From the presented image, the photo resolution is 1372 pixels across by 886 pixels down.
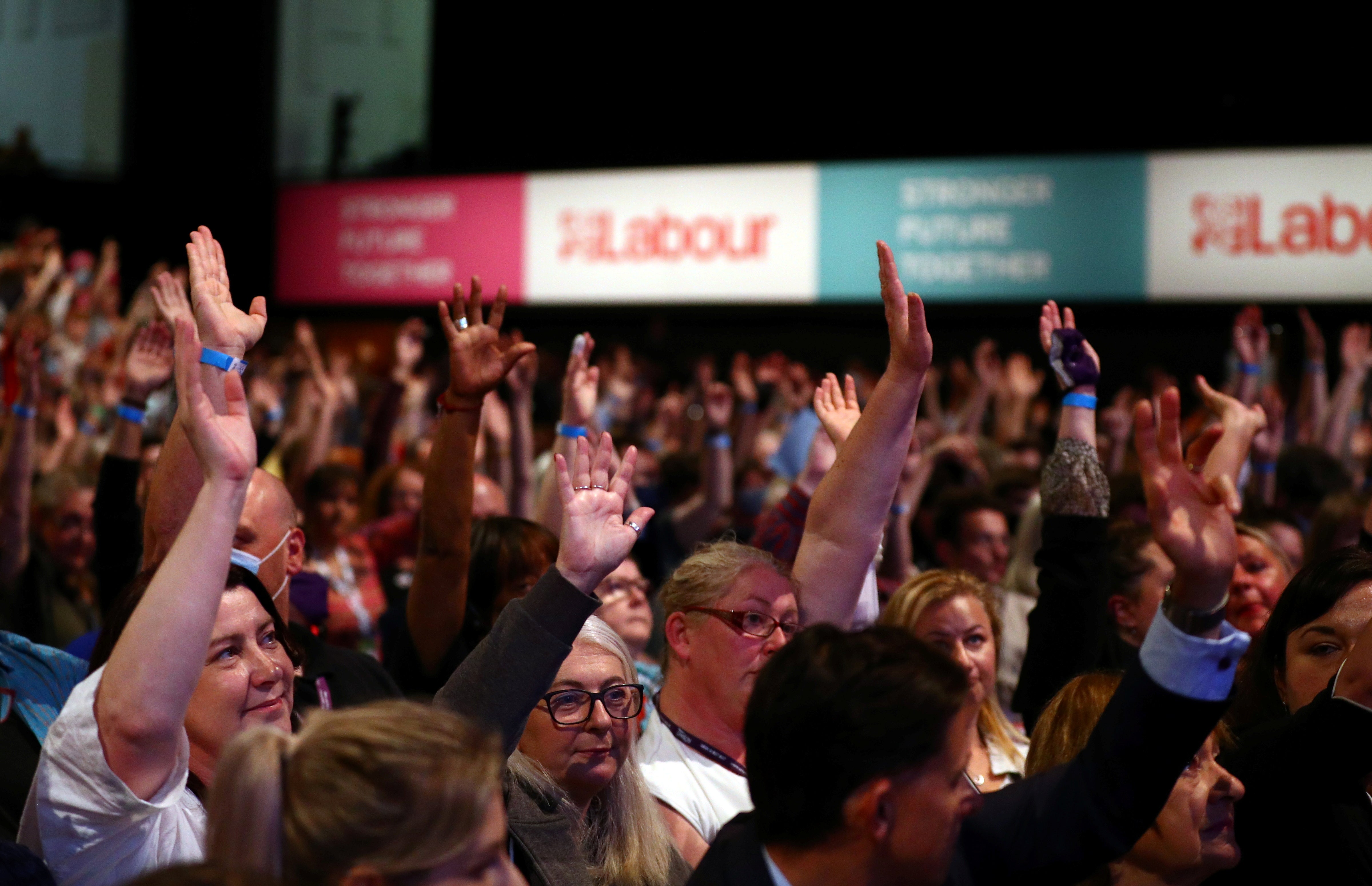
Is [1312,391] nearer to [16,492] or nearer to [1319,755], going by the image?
[1319,755]

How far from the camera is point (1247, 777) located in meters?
2.29

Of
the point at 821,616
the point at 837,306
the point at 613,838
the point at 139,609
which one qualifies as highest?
the point at 837,306

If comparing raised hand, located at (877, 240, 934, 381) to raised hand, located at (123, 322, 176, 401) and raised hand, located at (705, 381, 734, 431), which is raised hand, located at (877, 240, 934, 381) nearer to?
raised hand, located at (123, 322, 176, 401)

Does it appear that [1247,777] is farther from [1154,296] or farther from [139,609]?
[1154,296]

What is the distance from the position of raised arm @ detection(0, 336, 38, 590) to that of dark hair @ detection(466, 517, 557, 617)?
5.10 feet

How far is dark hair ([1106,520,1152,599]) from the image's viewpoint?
3477mm

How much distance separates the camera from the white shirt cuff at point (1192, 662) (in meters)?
1.61

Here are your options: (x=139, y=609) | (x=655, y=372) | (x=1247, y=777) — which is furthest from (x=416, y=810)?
(x=655, y=372)

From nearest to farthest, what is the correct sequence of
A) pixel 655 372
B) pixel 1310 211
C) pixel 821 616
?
pixel 821 616
pixel 1310 211
pixel 655 372

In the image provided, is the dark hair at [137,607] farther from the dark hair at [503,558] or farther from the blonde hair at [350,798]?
the dark hair at [503,558]

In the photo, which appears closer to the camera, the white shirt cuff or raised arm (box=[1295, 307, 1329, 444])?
the white shirt cuff

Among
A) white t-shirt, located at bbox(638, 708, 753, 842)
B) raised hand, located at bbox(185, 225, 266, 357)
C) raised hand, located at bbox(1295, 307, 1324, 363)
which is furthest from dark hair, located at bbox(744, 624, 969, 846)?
raised hand, located at bbox(1295, 307, 1324, 363)

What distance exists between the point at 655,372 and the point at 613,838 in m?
8.51

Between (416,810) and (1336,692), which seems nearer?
(416,810)
